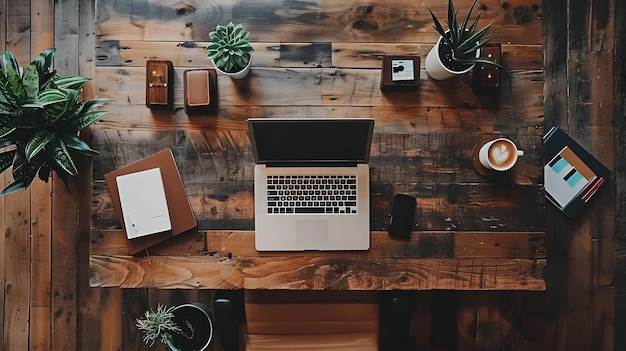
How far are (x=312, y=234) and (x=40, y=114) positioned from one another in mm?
933

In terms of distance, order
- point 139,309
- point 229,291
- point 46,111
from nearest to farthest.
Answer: point 46,111, point 229,291, point 139,309

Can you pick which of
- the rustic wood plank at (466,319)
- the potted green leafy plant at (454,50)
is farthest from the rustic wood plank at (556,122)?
the potted green leafy plant at (454,50)

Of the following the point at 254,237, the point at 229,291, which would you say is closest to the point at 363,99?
the point at 254,237

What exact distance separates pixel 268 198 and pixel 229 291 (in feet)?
1.42

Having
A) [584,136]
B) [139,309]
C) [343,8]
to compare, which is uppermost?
[343,8]

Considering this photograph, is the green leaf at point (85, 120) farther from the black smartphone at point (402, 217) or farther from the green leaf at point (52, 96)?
the black smartphone at point (402, 217)

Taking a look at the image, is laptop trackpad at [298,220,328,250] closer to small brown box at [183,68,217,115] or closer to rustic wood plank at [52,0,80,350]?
small brown box at [183,68,217,115]

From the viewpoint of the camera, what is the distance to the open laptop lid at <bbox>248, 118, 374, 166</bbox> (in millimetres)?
1469

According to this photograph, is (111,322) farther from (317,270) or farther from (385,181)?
(385,181)

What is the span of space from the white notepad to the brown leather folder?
0.02m

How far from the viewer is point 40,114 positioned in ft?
5.24

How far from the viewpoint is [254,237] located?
164cm

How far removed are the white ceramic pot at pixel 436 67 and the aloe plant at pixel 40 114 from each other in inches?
41.5

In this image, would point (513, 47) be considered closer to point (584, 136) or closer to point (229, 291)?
point (584, 136)
